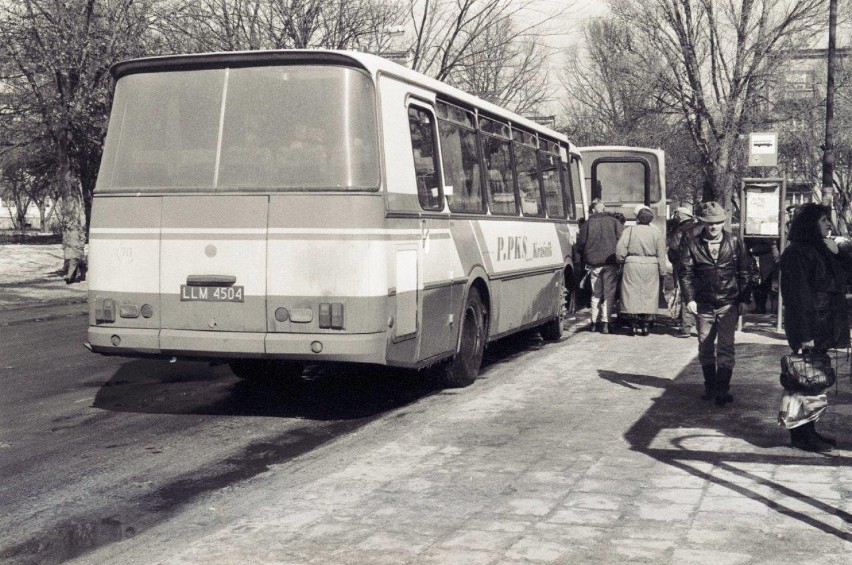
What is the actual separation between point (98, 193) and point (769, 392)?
600 centimetres

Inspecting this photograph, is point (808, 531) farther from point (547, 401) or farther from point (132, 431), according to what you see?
point (132, 431)

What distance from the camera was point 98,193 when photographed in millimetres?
8734

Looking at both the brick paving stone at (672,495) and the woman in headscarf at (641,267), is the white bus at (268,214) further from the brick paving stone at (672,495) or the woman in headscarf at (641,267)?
the woman in headscarf at (641,267)

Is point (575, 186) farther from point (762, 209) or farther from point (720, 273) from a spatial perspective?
point (720, 273)

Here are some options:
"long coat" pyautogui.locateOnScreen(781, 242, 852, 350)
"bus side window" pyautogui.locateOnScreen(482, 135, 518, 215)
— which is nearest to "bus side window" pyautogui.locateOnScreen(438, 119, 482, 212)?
"bus side window" pyautogui.locateOnScreen(482, 135, 518, 215)

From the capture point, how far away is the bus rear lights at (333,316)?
809 centimetres

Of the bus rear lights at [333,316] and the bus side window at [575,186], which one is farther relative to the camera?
the bus side window at [575,186]

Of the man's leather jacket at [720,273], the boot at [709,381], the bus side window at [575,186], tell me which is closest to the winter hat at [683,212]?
the bus side window at [575,186]

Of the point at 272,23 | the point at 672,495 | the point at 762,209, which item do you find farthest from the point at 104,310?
the point at 272,23

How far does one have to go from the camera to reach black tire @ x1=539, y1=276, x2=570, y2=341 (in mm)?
14617

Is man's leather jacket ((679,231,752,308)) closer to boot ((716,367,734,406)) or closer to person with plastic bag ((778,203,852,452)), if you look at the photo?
boot ((716,367,734,406))

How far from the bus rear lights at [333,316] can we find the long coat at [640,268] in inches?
296

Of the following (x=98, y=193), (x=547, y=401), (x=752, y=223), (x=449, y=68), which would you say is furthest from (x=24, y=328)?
(x=449, y=68)

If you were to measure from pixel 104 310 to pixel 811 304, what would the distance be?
529cm
